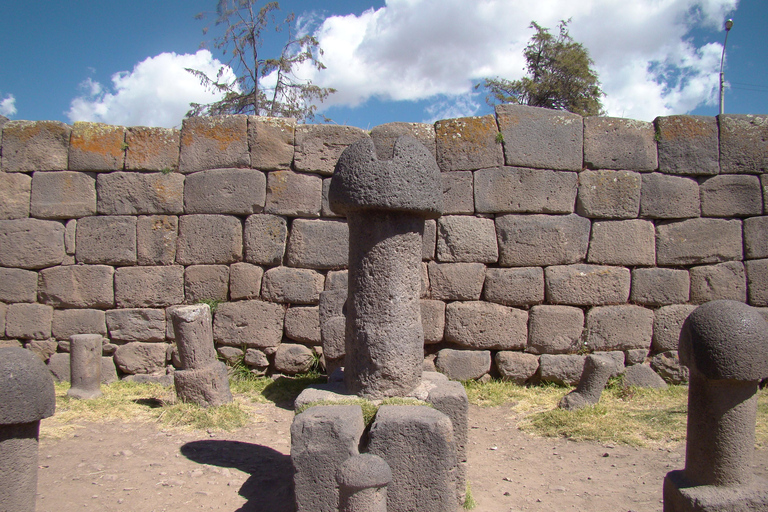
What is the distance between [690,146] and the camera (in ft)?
20.0

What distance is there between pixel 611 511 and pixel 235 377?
4.20 metres

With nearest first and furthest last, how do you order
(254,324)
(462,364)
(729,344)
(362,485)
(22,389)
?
(362,485) < (22,389) < (729,344) < (462,364) < (254,324)

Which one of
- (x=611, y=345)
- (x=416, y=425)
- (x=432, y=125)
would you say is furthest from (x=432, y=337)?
(x=416, y=425)

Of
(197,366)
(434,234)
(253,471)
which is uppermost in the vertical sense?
(434,234)

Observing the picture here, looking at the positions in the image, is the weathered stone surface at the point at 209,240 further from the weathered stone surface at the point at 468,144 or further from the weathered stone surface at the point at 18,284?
the weathered stone surface at the point at 468,144

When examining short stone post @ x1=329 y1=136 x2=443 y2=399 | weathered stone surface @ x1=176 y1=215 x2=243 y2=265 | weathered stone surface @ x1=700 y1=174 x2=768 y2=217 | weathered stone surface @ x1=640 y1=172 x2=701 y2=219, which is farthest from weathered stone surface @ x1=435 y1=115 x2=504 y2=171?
short stone post @ x1=329 y1=136 x2=443 y2=399

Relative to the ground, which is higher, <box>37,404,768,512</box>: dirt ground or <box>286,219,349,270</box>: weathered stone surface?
<box>286,219,349,270</box>: weathered stone surface

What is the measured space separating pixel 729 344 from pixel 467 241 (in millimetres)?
3558

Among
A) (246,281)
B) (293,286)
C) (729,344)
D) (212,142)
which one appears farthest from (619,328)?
(212,142)

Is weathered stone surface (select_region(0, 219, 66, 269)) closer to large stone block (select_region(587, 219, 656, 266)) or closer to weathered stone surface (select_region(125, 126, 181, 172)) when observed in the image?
weathered stone surface (select_region(125, 126, 181, 172))

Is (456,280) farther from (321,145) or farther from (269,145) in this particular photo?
(269,145)

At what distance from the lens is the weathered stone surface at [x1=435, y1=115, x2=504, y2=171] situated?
19.9 ft

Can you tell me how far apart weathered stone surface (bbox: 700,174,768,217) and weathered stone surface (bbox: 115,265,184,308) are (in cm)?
629

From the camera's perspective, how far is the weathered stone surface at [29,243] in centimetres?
626
